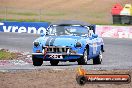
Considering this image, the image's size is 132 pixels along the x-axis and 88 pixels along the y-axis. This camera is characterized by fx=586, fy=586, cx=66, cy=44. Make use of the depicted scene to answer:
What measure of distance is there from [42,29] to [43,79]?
27.9m

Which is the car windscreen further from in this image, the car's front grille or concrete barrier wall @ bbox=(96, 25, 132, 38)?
concrete barrier wall @ bbox=(96, 25, 132, 38)

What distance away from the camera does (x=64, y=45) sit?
1691 centimetres

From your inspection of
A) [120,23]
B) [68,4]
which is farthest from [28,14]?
[120,23]

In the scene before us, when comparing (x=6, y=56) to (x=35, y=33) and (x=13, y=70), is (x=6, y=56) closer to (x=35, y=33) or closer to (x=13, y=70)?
(x=13, y=70)

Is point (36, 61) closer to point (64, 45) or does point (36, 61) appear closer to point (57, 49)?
point (57, 49)

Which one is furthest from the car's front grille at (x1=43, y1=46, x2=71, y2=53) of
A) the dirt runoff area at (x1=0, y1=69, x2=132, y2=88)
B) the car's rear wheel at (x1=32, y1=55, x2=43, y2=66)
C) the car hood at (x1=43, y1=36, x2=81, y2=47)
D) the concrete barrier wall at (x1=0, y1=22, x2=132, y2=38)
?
the concrete barrier wall at (x1=0, y1=22, x2=132, y2=38)

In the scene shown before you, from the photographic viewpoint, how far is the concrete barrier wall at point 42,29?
37684 mm

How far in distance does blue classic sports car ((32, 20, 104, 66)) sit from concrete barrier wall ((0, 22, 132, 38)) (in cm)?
1929

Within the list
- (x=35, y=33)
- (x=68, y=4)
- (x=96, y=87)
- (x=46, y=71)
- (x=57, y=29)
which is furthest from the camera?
(x=68, y=4)

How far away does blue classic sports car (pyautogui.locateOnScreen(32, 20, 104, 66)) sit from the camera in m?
17.0

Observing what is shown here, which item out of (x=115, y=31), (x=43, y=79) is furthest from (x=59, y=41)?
(x=115, y=31)

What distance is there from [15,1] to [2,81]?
65549 millimetres

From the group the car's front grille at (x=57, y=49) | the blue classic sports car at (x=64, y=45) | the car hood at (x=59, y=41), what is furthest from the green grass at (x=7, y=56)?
the car's front grille at (x=57, y=49)

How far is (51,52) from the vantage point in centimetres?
1703
